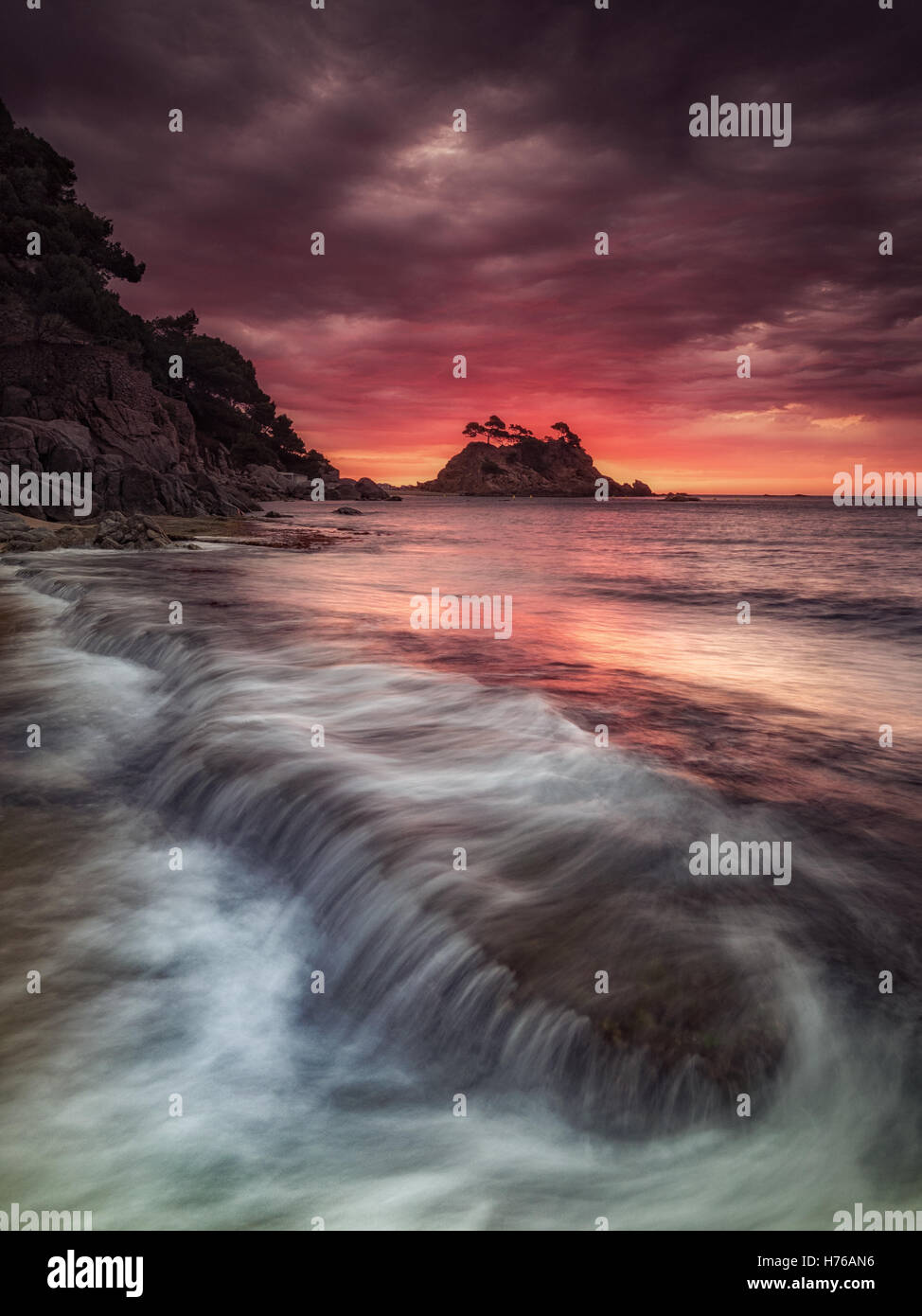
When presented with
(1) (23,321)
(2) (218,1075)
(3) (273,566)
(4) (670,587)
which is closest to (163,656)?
(2) (218,1075)

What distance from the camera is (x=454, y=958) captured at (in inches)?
142

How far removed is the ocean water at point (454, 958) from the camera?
2.73 meters

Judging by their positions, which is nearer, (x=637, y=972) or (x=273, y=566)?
(x=637, y=972)

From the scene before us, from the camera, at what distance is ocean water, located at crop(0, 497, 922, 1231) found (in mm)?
2734

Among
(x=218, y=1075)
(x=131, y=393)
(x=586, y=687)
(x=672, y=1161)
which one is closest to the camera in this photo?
(x=672, y=1161)

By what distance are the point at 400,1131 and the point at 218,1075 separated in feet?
2.74

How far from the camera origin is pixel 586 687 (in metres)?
8.66

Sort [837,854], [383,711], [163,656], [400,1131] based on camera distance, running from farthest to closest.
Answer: [163,656] < [383,711] < [837,854] < [400,1131]

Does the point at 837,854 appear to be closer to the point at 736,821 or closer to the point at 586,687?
the point at 736,821

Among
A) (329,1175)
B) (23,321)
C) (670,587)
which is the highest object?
(23,321)

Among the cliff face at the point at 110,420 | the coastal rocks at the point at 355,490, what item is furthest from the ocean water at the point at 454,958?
the coastal rocks at the point at 355,490

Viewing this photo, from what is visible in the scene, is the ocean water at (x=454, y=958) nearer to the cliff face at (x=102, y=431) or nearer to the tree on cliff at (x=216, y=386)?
the cliff face at (x=102, y=431)

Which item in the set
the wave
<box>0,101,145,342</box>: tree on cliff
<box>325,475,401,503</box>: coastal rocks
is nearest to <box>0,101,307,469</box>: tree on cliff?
<box>0,101,145,342</box>: tree on cliff

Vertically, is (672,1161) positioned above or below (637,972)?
below
